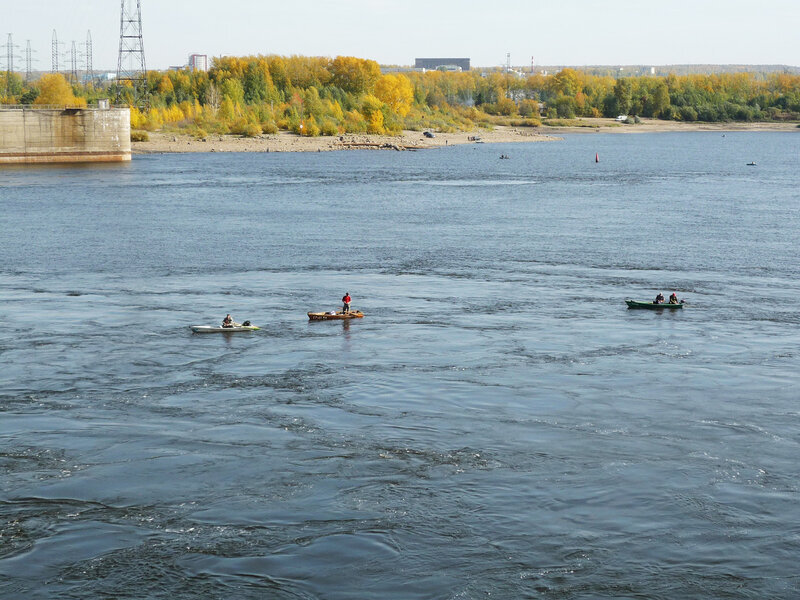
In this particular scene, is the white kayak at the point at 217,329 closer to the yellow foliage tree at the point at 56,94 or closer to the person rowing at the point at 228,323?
the person rowing at the point at 228,323

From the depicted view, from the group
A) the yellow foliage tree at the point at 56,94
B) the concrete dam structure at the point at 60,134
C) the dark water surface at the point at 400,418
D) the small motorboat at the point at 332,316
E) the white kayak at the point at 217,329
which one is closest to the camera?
the dark water surface at the point at 400,418

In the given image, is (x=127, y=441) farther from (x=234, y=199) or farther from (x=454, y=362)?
(x=234, y=199)

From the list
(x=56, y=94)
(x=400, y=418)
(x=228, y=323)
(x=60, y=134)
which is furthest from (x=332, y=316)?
(x=56, y=94)

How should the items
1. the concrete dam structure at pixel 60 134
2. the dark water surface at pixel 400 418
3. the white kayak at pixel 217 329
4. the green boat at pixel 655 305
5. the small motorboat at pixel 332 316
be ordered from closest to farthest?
the dark water surface at pixel 400 418 → the white kayak at pixel 217 329 → the small motorboat at pixel 332 316 → the green boat at pixel 655 305 → the concrete dam structure at pixel 60 134

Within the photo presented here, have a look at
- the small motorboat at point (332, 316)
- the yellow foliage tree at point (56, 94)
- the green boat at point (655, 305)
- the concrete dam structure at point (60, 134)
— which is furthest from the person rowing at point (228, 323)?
the yellow foliage tree at point (56, 94)

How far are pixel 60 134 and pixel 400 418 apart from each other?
117756 mm

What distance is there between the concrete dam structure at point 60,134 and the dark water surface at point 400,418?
64957 millimetres

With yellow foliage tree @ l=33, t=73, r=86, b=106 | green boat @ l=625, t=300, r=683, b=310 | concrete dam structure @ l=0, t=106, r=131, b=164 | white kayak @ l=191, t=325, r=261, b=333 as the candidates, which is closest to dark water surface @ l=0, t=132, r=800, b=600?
white kayak @ l=191, t=325, r=261, b=333

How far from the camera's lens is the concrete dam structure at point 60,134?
5522 inches

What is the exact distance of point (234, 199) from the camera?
106375mm

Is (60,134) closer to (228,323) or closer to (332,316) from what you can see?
(332,316)

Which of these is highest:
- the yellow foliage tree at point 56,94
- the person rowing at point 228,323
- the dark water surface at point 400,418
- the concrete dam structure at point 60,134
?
the yellow foliage tree at point 56,94

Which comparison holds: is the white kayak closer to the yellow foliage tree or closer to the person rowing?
the person rowing

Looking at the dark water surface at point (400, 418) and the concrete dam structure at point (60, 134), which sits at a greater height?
the concrete dam structure at point (60, 134)
